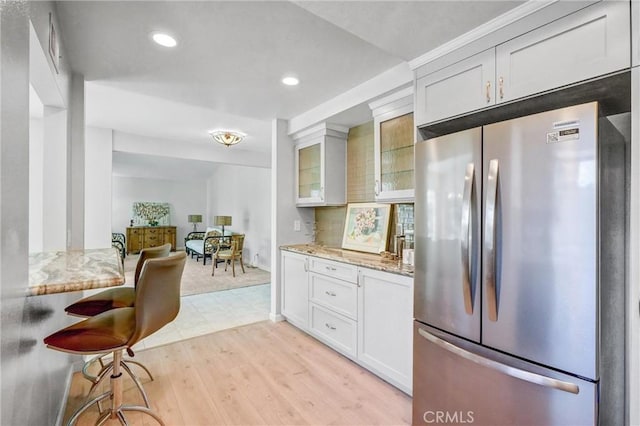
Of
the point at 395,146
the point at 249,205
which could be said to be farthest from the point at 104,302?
the point at 249,205

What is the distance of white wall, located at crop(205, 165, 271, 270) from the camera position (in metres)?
7.21

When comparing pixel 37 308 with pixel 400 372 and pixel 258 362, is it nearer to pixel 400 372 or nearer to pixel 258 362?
pixel 258 362

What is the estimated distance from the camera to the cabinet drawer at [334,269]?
261 centimetres

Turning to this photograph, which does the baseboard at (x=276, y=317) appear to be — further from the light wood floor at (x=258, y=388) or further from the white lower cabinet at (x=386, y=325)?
the white lower cabinet at (x=386, y=325)

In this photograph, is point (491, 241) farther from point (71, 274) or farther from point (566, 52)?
point (71, 274)

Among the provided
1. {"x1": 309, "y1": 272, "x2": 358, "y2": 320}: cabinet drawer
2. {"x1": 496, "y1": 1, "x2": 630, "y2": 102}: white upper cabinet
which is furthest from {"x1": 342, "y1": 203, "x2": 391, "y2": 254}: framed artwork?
{"x1": 496, "y1": 1, "x2": 630, "y2": 102}: white upper cabinet

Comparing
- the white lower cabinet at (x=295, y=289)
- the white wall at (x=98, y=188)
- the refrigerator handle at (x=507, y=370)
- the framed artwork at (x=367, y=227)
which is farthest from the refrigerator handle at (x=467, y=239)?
the white wall at (x=98, y=188)

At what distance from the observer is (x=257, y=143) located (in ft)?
18.5

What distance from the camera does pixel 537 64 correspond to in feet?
4.58

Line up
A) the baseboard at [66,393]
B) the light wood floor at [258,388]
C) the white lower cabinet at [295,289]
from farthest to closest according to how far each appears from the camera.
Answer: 1. the white lower cabinet at [295,289]
2. the light wood floor at [258,388]
3. the baseboard at [66,393]

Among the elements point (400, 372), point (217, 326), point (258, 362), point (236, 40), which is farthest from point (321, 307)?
point (236, 40)

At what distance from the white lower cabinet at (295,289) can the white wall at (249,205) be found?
3.44 metres

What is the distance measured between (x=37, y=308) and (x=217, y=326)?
2326 mm

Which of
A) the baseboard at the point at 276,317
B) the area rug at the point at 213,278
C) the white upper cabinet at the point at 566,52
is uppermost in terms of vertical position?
the white upper cabinet at the point at 566,52
